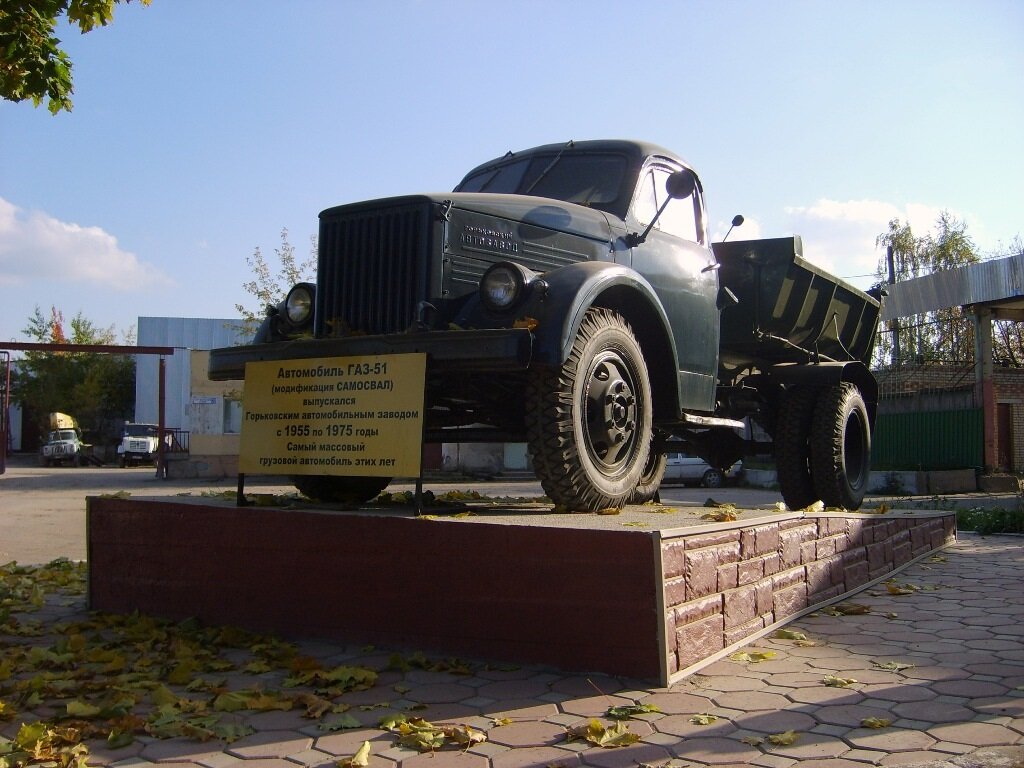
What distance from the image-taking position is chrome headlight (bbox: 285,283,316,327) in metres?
5.26

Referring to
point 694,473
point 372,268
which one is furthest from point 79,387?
point 372,268

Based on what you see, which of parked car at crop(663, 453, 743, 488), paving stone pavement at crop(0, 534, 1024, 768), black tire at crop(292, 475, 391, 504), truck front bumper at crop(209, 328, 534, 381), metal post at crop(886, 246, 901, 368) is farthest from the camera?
metal post at crop(886, 246, 901, 368)

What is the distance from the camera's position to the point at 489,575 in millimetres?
3928

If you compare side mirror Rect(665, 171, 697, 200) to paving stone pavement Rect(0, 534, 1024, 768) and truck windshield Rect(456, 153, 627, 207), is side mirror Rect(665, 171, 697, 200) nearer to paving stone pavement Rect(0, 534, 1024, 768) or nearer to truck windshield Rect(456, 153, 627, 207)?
truck windshield Rect(456, 153, 627, 207)

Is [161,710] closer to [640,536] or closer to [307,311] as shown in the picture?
[640,536]

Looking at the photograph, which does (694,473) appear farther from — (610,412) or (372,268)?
(372,268)

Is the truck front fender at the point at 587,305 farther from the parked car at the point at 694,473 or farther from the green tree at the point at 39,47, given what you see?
the parked car at the point at 694,473

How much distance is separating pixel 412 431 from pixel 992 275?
18933mm

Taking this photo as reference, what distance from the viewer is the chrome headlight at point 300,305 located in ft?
17.3

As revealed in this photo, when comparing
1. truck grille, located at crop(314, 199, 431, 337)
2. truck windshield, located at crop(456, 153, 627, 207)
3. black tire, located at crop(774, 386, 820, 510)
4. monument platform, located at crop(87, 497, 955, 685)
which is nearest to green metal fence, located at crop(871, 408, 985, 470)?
black tire, located at crop(774, 386, 820, 510)

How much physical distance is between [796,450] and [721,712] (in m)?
4.56

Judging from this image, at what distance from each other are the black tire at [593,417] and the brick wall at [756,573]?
2.36ft

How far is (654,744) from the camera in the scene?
2998 millimetres

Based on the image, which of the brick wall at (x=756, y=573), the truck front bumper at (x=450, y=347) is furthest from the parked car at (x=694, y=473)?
the truck front bumper at (x=450, y=347)
